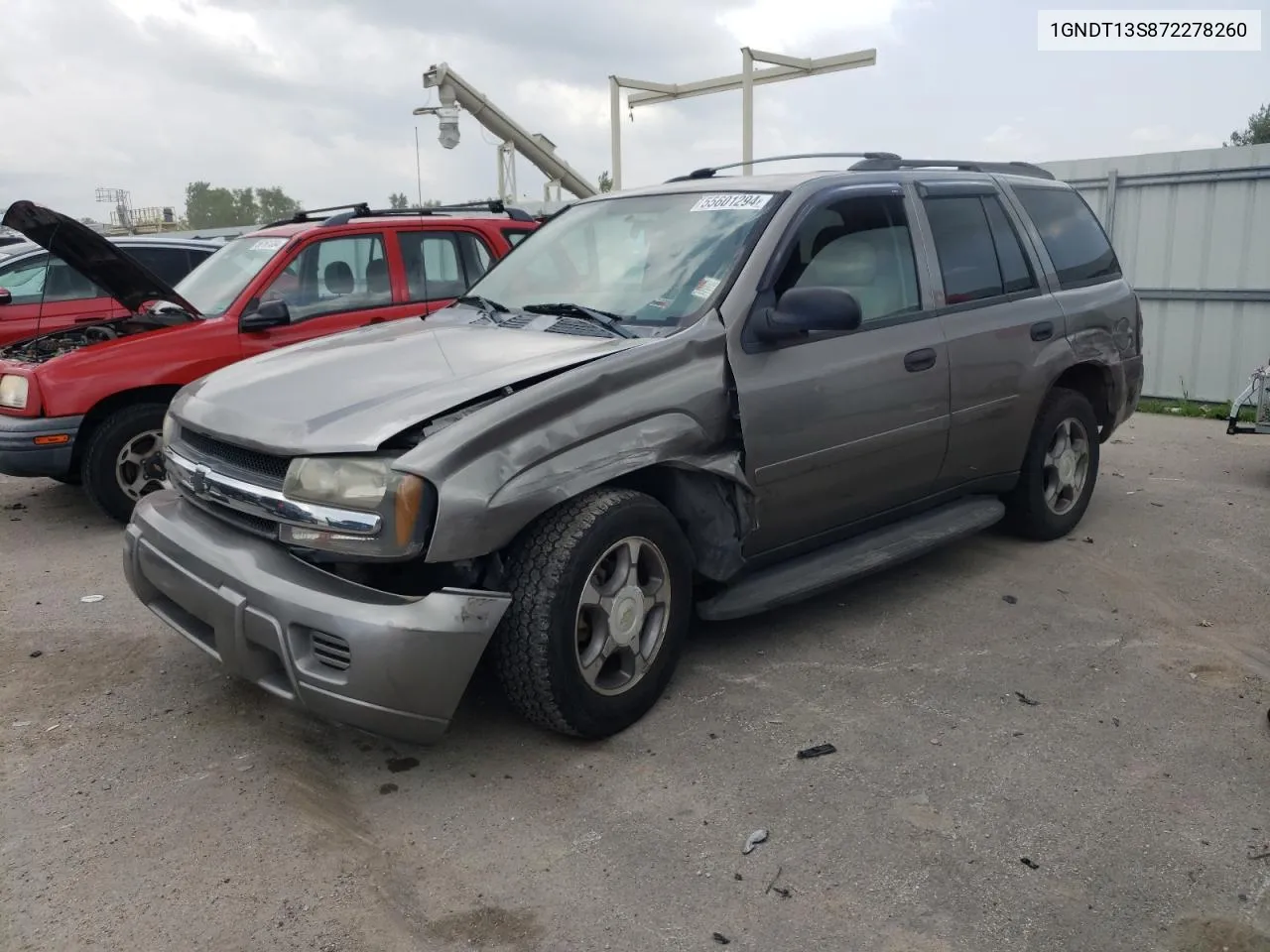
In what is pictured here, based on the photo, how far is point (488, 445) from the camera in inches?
116

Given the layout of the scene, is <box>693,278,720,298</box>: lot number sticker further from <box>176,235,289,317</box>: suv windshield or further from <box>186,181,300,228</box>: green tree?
<box>186,181,300,228</box>: green tree

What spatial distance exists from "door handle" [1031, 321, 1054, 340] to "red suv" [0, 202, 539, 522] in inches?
129

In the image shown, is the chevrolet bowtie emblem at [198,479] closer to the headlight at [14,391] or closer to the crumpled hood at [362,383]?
the crumpled hood at [362,383]

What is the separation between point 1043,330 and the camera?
194 inches

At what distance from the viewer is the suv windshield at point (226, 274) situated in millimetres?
6328

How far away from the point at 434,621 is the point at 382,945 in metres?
0.82

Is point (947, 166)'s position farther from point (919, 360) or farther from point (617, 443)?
point (617, 443)

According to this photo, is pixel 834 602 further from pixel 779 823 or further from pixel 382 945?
pixel 382 945

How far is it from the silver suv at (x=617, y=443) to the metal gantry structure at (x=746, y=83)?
11.3 meters

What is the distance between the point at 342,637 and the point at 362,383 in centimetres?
91

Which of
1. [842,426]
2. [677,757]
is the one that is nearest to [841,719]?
[677,757]

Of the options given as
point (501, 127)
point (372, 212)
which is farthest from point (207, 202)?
point (372, 212)

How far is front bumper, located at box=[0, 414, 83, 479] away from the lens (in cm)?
566

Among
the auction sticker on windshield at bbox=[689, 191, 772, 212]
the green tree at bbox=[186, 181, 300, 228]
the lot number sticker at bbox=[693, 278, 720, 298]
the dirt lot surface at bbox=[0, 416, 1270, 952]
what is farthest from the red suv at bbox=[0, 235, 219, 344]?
the green tree at bbox=[186, 181, 300, 228]
